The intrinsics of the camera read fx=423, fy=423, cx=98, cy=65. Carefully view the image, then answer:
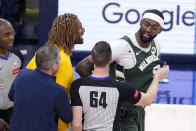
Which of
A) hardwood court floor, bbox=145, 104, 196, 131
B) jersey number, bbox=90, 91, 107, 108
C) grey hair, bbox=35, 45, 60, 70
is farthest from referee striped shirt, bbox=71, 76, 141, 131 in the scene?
hardwood court floor, bbox=145, 104, 196, 131

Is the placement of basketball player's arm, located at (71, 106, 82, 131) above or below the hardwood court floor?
above

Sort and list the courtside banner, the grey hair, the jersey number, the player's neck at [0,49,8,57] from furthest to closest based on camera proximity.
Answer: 1. the courtside banner
2. the player's neck at [0,49,8,57]
3. the jersey number
4. the grey hair

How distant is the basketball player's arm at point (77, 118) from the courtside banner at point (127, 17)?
21.6 feet

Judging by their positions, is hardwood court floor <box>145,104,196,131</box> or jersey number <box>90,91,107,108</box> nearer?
jersey number <box>90,91,107,108</box>

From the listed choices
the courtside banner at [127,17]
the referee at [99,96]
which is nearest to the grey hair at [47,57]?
the referee at [99,96]

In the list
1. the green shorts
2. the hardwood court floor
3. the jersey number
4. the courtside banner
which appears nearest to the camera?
the jersey number

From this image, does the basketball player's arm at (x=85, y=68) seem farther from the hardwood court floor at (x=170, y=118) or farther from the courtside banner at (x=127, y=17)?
the courtside banner at (x=127, y=17)

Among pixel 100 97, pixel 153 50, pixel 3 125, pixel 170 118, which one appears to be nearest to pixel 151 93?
pixel 100 97

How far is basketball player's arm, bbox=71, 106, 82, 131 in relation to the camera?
2.81 m

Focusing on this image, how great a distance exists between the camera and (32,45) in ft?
35.6

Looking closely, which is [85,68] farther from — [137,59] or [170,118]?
[170,118]

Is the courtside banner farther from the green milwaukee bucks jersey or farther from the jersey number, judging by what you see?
the jersey number

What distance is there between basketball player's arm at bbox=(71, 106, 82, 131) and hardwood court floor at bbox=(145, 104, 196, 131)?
2510 millimetres

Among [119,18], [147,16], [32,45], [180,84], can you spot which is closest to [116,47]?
[147,16]
